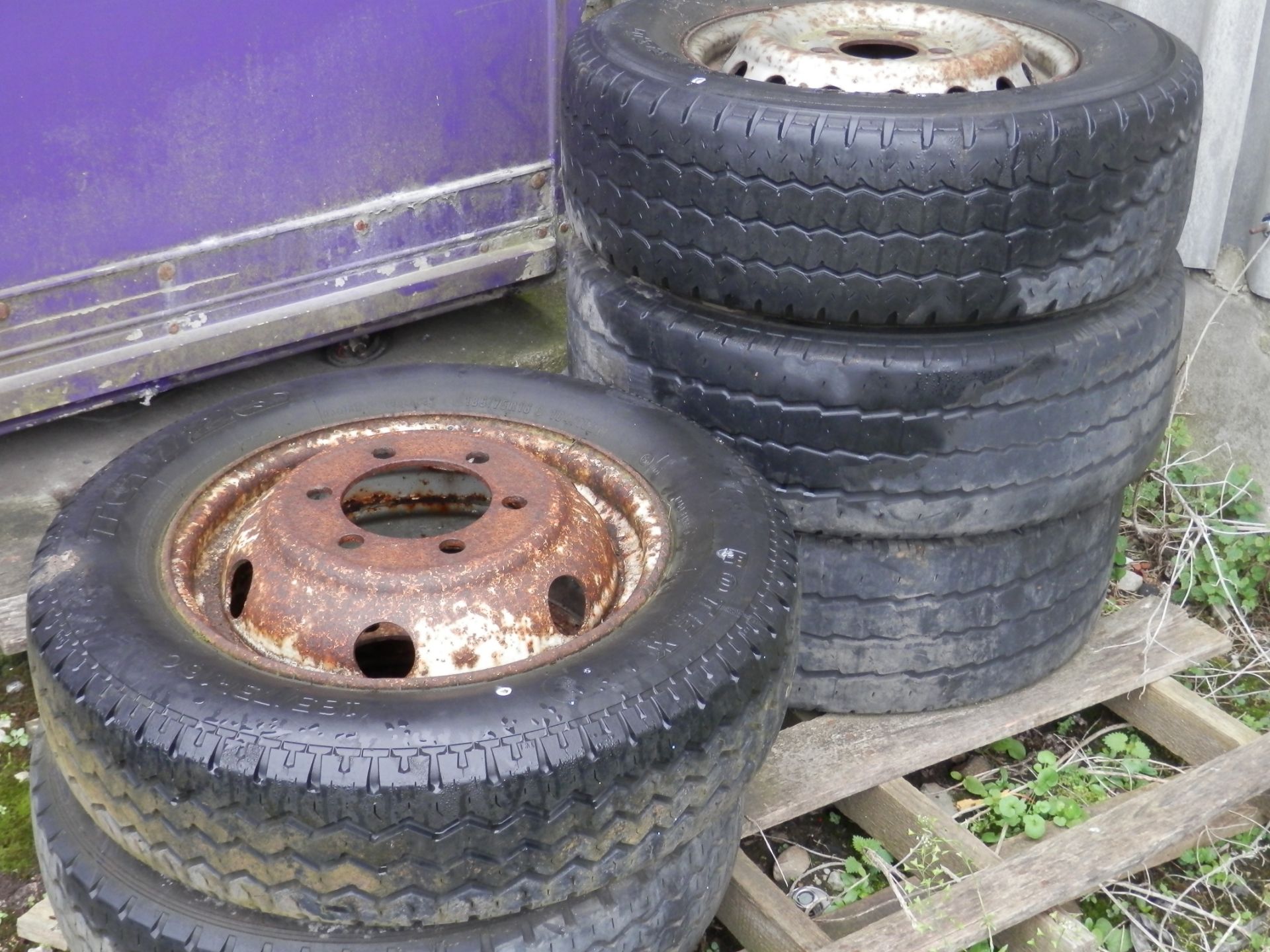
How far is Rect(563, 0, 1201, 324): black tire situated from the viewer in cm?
216

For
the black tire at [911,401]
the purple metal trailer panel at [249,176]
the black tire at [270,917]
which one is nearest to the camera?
the black tire at [270,917]

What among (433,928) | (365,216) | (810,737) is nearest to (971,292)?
(810,737)

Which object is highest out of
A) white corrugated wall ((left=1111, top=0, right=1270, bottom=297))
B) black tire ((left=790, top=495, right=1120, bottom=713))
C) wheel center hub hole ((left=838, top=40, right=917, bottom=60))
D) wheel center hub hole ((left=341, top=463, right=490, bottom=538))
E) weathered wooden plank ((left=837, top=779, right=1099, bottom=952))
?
wheel center hub hole ((left=838, top=40, right=917, bottom=60))

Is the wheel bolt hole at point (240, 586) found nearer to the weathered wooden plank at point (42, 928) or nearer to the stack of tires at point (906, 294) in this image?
the weathered wooden plank at point (42, 928)

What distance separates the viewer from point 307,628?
1869mm

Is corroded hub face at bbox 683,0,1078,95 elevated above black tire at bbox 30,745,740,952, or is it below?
above

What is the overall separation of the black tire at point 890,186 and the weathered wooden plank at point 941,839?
86cm

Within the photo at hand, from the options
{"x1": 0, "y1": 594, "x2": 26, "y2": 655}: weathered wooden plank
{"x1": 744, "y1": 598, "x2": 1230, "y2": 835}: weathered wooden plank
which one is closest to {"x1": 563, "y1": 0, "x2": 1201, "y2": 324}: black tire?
{"x1": 744, "y1": 598, "x2": 1230, "y2": 835}: weathered wooden plank

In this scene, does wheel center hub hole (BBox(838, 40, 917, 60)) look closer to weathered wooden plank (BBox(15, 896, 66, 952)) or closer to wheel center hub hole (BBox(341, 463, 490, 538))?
wheel center hub hole (BBox(341, 463, 490, 538))

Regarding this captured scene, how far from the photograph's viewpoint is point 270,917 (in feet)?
5.58

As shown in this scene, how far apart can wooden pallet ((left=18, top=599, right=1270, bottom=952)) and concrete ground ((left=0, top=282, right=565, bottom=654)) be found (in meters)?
0.90

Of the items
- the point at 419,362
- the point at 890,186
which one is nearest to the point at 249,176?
the point at 419,362

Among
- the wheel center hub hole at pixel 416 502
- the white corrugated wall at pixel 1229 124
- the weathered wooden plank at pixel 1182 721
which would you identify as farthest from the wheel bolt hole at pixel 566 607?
the white corrugated wall at pixel 1229 124

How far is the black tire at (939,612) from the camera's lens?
8.23 ft
